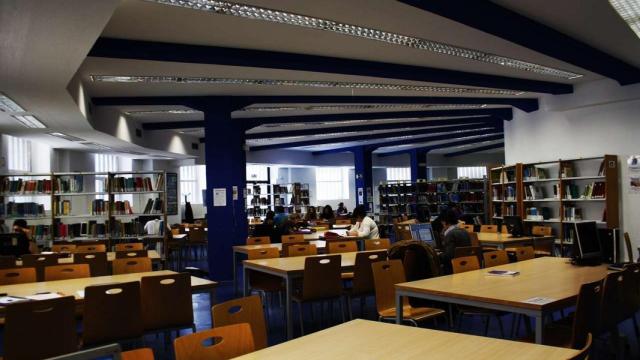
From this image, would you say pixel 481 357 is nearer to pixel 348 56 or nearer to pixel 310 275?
pixel 310 275

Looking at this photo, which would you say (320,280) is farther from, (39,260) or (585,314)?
(39,260)

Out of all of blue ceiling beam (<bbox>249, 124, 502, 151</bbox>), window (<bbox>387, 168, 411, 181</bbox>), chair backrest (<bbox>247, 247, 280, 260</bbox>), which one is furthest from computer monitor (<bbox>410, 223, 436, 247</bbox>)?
window (<bbox>387, 168, 411, 181</bbox>)

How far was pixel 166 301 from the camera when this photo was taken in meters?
4.15

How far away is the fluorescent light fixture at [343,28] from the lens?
477cm

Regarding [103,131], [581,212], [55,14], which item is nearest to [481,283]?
[55,14]

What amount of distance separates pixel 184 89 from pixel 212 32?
308 centimetres

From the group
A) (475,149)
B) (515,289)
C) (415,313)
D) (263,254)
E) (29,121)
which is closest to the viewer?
(515,289)

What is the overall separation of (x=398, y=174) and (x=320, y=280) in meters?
20.9

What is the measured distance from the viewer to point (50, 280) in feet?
16.1

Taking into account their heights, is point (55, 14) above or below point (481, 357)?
above

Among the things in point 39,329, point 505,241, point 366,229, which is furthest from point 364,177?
point 39,329

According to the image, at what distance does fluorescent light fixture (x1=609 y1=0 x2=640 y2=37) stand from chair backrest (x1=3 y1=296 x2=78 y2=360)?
224 inches

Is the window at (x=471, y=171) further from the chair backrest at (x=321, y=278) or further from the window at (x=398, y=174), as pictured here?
the chair backrest at (x=321, y=278)

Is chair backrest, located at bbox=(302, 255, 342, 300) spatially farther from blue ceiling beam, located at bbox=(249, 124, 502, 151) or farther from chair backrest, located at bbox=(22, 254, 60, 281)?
blue ceiling beam, located at bbox=(249, 124, 502, 151)
